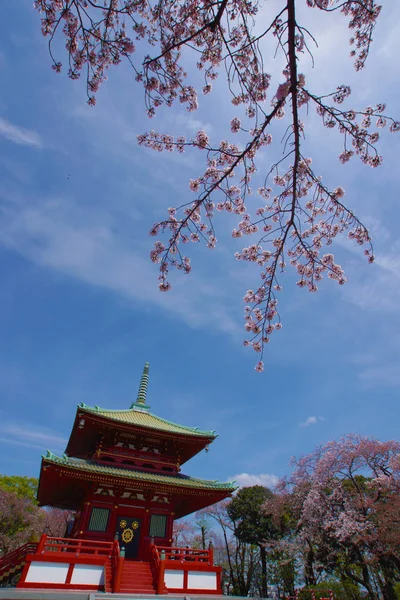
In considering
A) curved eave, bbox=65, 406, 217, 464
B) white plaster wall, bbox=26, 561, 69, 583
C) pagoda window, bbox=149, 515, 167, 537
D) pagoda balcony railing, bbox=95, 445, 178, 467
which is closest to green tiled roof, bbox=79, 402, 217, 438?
curved eave, bbox=65, 406, 217, 464

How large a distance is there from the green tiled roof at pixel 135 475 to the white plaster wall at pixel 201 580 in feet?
9.46

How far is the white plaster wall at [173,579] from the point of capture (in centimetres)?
1078

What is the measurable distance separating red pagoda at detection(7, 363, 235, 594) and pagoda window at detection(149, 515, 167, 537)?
1.3 inches

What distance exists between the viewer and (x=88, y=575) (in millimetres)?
10219

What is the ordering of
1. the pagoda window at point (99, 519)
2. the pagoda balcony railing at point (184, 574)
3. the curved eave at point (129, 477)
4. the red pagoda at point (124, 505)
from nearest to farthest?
1. the red pagoda at point (124, 505)
2. the pagoda balcony railing at point (184, 574)
3. the curved eave at point (129, 477)
4. the pagoda window at point (99, 519)

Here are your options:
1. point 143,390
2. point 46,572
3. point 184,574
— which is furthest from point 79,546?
point 143,390

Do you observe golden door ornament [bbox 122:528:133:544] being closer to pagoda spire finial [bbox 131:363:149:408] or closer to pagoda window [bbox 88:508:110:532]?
pagoda window [bbox 88:508:110:532]

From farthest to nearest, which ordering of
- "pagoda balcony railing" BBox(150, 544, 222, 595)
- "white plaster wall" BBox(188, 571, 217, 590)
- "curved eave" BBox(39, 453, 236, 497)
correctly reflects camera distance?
"curved eave" BBox(39, 453, 236, 497)
"white plaster wall" BBox(188, 571, 217, 590)
"pagoda balcony railing" BBox(150, 544, 222, 595)

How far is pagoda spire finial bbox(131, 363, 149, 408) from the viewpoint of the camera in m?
19.8

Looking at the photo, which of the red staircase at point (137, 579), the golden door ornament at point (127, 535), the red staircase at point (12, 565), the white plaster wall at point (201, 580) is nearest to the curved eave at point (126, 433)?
the golden door ornament at point (127, 535)

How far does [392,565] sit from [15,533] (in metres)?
28.4

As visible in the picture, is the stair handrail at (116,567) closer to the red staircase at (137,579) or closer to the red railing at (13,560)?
the red staircase at (137,579)

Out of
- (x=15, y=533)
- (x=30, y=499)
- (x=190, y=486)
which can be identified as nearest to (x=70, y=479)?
(x=190, y=486)

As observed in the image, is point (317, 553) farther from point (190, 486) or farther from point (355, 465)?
point (190, 486)
